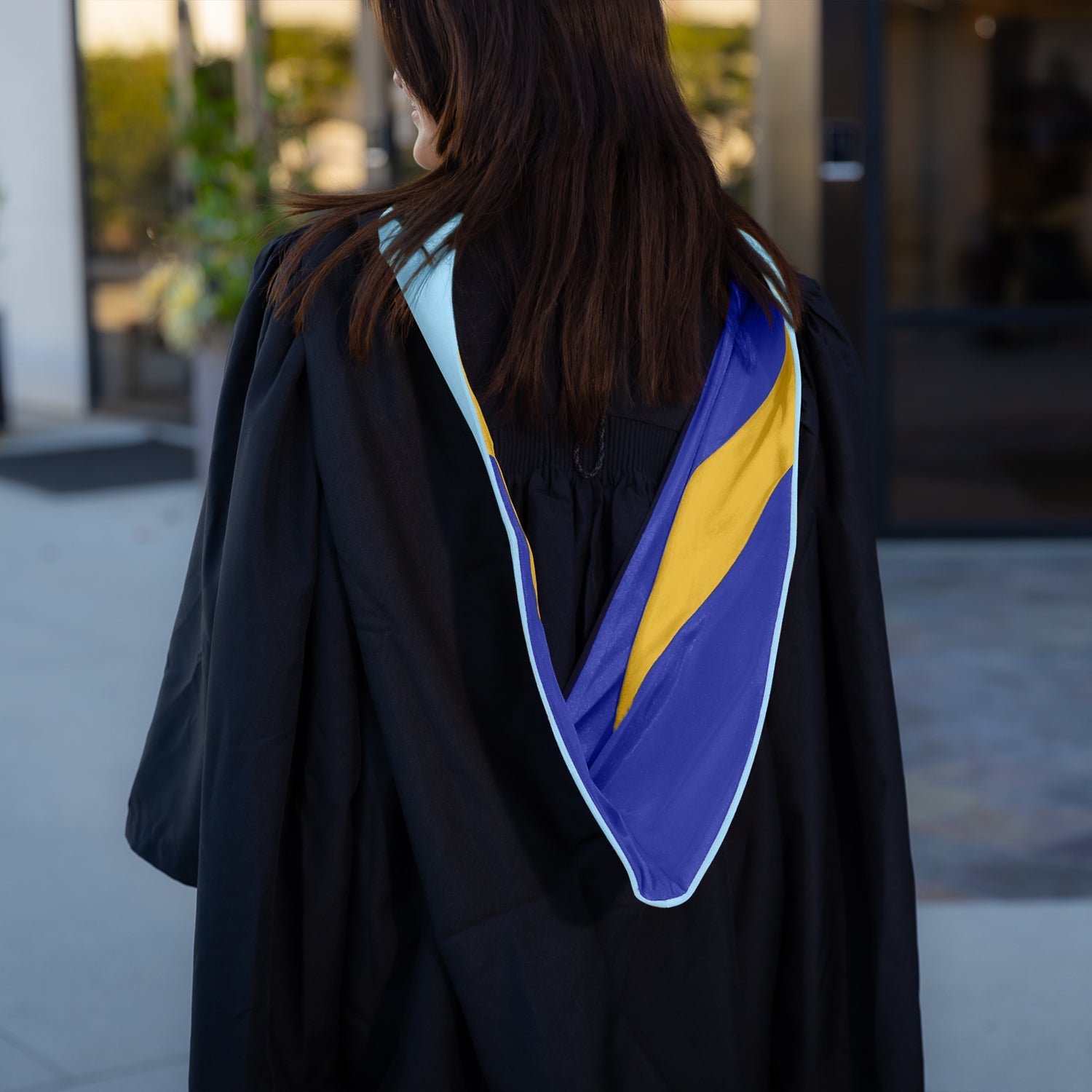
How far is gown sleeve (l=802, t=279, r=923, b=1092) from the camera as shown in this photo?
1884mm

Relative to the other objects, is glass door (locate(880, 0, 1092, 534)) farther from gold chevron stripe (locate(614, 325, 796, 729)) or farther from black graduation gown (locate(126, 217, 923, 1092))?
gold chevron stripe (locate(614, 325, 796, 729))

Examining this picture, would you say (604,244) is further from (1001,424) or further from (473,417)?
(1001,424)

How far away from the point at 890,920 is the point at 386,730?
70 cm

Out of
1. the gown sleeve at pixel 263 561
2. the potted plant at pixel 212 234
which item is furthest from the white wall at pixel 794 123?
the gown sleeve at pixel 263 561

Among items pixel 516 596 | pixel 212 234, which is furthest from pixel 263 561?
pixel 212 234

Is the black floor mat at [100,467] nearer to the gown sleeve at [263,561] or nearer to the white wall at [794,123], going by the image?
the white wall at [794,123]

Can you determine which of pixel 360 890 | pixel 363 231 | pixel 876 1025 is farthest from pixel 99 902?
pixel 363 231

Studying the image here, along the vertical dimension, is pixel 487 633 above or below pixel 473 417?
below

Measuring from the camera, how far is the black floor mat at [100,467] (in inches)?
325

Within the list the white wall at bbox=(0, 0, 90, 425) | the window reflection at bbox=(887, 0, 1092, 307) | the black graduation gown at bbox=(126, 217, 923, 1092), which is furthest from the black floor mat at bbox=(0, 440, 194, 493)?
the black graduation gown at bbox=(126, 217, 923, 1092)

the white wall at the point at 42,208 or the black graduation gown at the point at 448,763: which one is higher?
the white wall at the point at 42,208

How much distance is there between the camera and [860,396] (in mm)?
1921

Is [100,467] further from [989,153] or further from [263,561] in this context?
[263,561]

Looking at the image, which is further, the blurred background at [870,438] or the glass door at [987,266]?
the glass door at [987,266]
